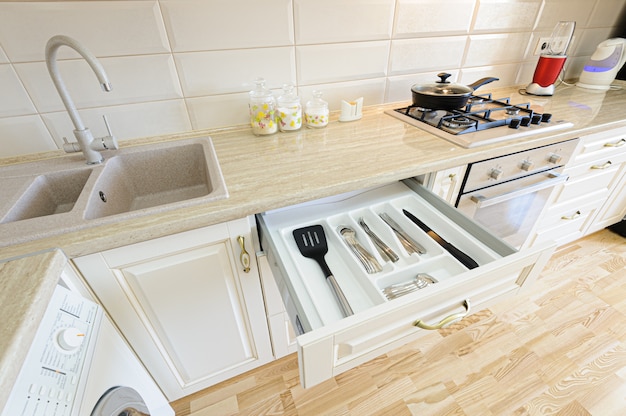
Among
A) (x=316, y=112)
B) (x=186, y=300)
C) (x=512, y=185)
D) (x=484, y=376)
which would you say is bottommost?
(x=484, y=376)

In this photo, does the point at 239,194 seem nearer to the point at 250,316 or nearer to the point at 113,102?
the point at 250,316

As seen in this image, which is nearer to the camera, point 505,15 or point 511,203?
point 511,203

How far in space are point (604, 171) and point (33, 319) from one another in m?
2.14

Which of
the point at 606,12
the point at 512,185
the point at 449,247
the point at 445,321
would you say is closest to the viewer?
the point at 445,321

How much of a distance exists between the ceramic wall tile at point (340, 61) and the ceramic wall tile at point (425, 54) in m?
0.06

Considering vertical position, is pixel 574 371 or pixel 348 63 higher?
pixel 348 63

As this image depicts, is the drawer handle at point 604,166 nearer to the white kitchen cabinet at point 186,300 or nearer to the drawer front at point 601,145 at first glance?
the drawer front at point 601,145

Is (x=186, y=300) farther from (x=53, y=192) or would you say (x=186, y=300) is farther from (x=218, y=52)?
(x=218, y=52)

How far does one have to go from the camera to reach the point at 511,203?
1154mm

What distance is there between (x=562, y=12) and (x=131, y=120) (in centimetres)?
214

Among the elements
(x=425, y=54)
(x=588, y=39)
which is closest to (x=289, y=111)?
(x=425, y=54)

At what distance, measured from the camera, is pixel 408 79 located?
1.37 m

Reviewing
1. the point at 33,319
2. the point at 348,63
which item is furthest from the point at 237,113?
the point at 33,319

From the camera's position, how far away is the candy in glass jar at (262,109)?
3.44 ft
